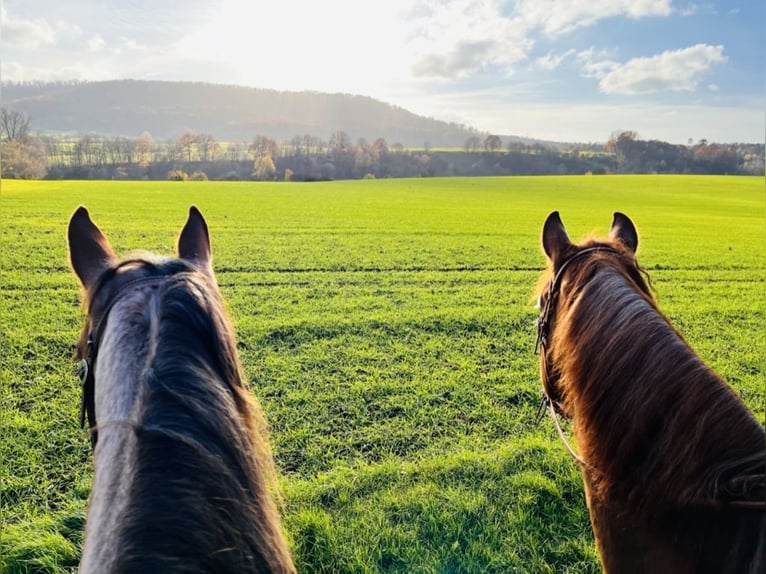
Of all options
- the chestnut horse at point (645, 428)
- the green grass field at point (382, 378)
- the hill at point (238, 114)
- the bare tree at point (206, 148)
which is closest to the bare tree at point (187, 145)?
the bare tree at point (206, 148)

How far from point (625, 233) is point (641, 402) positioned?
3.83ft

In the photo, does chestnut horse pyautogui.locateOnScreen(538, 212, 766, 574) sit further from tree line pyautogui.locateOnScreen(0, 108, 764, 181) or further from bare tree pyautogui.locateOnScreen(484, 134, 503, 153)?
bare tree pyautogui.locateOnScreen(484, 134, 503, 153)

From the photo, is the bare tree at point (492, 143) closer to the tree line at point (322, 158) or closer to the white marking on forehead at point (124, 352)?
the tree line at point (322, 158)

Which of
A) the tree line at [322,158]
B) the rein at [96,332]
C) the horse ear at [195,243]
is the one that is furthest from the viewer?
the tree line at [322,158]

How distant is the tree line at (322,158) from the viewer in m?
29.1

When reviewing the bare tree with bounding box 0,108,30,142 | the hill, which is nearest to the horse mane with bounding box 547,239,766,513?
the bare tree with bounding box 0,108,30,142

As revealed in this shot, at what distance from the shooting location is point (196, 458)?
1067 mm

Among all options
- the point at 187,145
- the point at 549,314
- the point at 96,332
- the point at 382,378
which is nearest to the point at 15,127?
the point at 187,145

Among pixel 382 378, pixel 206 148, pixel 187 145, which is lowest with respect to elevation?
pixel 382 378

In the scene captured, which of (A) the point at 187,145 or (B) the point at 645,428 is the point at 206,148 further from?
(B) the point at 645,428

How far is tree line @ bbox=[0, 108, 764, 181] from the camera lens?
2914 centimetres

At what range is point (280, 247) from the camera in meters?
17.6

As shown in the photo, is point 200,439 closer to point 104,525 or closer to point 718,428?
point 104,525

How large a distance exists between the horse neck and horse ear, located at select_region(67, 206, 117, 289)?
1.79 m
